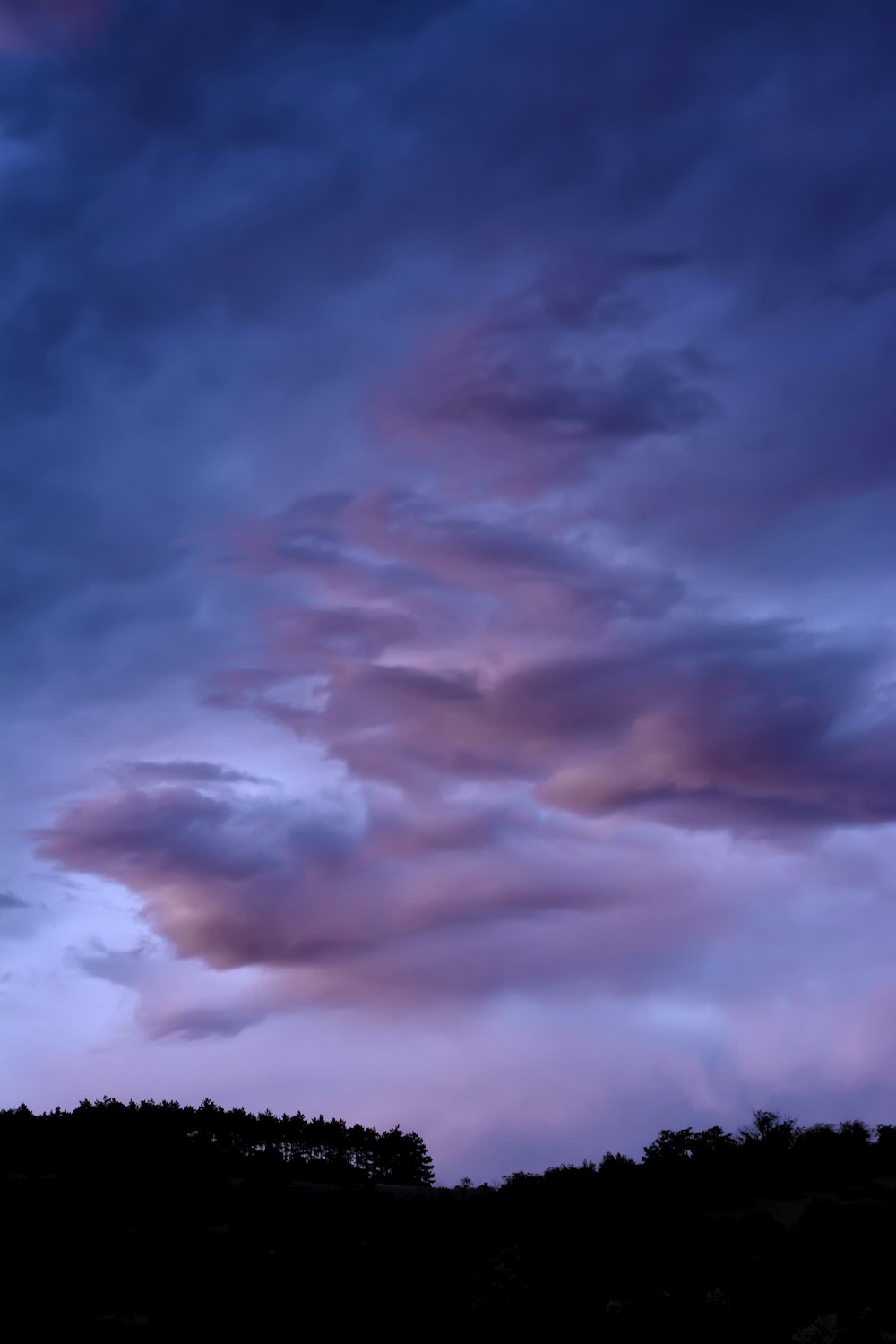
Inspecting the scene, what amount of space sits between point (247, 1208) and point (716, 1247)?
79.7ft

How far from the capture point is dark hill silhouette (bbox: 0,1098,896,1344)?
2122 inches

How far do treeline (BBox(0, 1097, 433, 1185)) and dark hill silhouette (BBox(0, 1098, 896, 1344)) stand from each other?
10.9 m

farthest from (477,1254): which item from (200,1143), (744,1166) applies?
(200,1143)

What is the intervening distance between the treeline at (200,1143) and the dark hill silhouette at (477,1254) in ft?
35.7

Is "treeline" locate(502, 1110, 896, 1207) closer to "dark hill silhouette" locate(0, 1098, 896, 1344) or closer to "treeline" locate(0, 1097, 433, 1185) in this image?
"dark hill silhouette" locate(0, 1098, 896, 1344)

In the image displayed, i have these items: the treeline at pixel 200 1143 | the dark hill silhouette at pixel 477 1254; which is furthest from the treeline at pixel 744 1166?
the treeline at pixel 200 1143

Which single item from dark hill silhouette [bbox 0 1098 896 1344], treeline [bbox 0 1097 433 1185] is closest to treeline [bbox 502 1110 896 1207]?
dark hill silhouette [bbox 0 1098 896 1344]

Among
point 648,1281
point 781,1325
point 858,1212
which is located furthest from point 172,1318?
point 858,1212

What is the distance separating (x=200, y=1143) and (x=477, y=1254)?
6782 cm

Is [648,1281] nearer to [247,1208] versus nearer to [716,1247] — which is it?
[716,1247]

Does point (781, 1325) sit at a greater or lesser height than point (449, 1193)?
lesser

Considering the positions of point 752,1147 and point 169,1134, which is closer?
point 752,1147

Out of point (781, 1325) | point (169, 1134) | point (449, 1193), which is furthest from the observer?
point (169, 1134)

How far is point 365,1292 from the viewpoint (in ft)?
190
